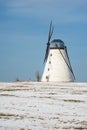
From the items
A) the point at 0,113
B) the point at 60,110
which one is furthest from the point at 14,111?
the point at 60,110

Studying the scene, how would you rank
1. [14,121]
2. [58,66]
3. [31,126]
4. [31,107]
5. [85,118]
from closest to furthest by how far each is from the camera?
[31,126] < [14,121] < [85,118] < [31,107] < [58,66]

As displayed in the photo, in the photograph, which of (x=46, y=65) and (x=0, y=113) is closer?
(x=0, y=113)

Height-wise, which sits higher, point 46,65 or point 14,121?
point 46,65

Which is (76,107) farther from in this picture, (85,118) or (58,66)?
(58,66)

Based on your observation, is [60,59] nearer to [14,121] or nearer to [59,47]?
[59,47]

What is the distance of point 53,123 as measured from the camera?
2292 cm

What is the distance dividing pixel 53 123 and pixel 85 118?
3304 millimetres

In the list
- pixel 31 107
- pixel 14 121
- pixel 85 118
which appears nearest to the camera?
pixel 14 121

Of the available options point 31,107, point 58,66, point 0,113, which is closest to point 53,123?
point 0,113

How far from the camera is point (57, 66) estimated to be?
262ft

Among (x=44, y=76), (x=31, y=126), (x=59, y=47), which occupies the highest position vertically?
(x=59, y=47)

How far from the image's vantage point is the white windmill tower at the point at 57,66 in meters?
79.1

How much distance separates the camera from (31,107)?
3094 cm

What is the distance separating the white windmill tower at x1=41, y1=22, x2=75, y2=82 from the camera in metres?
79.1
